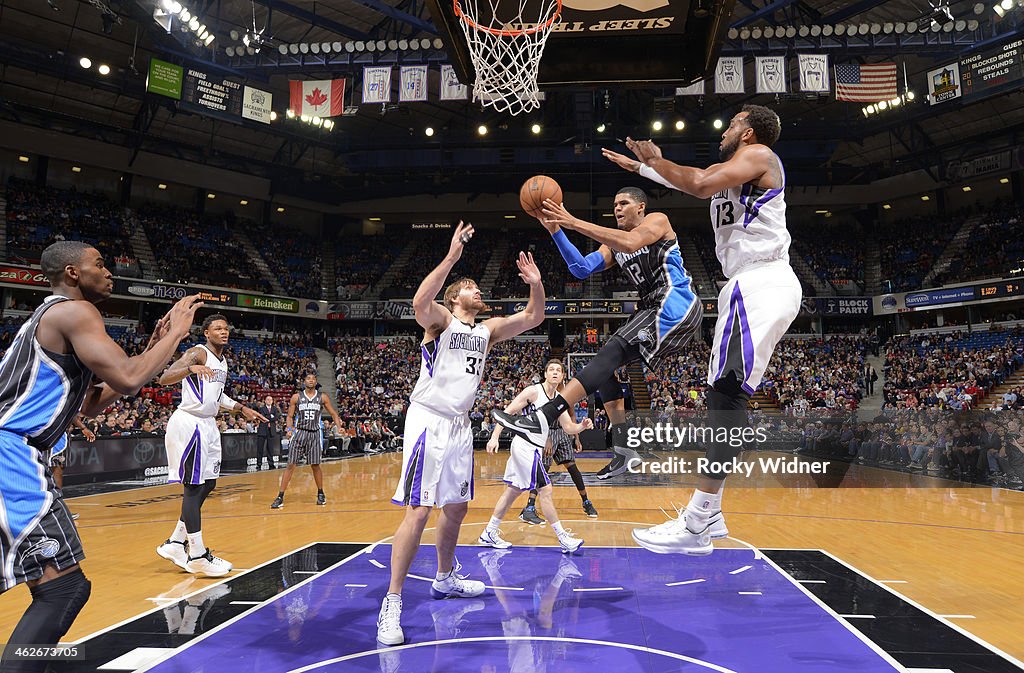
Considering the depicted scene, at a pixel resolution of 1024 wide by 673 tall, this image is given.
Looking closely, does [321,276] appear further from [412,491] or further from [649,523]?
[412,491]

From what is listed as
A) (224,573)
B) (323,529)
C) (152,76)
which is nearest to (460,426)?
(224,573)

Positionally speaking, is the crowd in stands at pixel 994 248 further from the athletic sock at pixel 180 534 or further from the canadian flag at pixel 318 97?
the athletic sock at pixel 180 534

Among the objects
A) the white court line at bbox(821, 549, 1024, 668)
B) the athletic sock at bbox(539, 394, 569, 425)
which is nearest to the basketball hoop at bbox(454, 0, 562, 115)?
the athletic sock at bbox(539, 394, 569, 425)

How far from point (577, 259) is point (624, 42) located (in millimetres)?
2560

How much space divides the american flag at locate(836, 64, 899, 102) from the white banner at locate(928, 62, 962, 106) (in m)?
1.49

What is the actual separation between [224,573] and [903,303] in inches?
1198

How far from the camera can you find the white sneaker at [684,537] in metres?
3.69

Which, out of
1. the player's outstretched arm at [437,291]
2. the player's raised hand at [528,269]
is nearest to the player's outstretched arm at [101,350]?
the player's outstretched arm at [437,291]

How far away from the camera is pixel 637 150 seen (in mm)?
3613

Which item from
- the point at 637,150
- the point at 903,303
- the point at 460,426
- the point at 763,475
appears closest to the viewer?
the point at 637,150

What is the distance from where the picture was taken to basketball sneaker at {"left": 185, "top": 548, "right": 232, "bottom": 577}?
5.82m

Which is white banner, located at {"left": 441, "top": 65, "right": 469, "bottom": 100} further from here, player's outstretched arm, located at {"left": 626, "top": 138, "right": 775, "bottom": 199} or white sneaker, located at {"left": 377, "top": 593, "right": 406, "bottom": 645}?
white sneaker, located at {"left": 377, "top": 593, "right": 406, "bottom": 645}

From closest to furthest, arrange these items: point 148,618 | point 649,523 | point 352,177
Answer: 1. point 148,618
2. point 649,523
3. point 352,177

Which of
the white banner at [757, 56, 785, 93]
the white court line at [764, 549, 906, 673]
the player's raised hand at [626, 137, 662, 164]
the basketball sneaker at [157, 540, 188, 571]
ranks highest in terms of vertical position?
the white banner at [757, 56, 785, 93]
